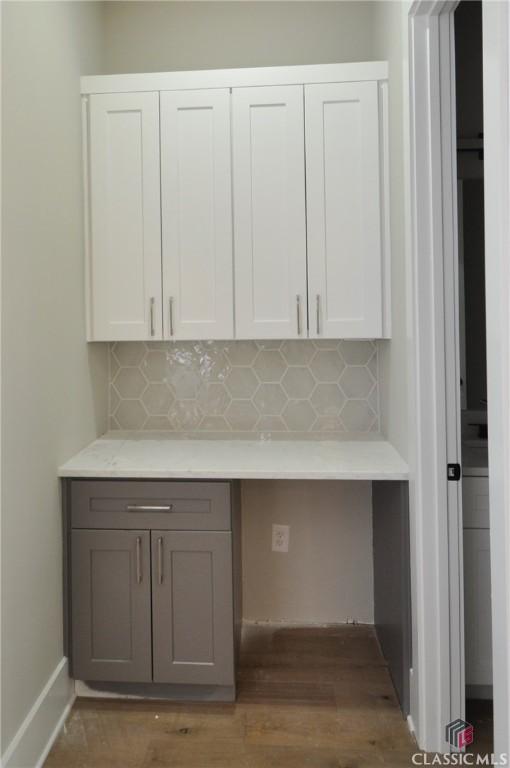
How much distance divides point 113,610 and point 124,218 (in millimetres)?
1576

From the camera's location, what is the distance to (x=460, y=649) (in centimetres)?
179

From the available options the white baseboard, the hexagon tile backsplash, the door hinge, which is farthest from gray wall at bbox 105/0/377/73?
the white baseboard

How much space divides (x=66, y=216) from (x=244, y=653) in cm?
198

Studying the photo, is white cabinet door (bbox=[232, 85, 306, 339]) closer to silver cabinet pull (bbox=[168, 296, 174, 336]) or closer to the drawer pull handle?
silver cabinet pull (bbox=[168, 296, 174, 336])

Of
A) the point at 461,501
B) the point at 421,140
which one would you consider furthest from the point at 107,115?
the point at 461,501

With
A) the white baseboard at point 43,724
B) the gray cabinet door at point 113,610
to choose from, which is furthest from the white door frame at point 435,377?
the white baseboard at point 43,724

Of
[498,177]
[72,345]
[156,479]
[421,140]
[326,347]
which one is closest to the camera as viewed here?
[498,177]

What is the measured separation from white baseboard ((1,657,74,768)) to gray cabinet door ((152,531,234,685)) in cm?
34

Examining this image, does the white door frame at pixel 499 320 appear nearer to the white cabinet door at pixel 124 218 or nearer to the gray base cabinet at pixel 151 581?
the gray base cabinet at pixel 151 581

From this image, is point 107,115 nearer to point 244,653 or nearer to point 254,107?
point 254,107

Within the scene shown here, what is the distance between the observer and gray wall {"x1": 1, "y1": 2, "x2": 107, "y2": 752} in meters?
1.66

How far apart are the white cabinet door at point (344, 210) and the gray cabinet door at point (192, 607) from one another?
98 centimetres

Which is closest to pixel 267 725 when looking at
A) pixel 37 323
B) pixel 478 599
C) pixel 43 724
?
pixel 43 724

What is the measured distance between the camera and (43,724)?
71.9 inches
